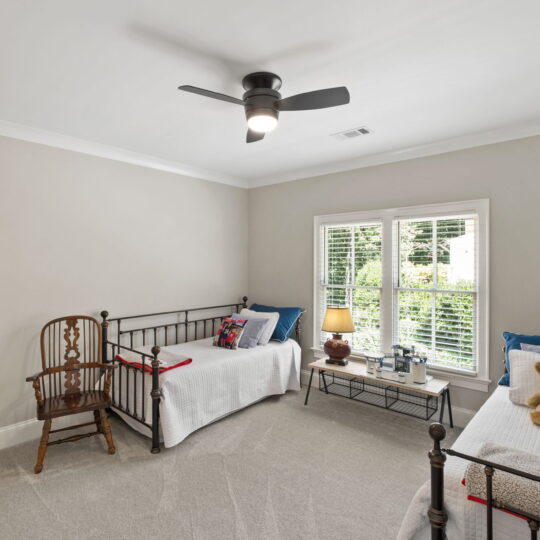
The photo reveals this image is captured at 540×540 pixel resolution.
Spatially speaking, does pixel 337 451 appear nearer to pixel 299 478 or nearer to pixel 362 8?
pixel 299 478

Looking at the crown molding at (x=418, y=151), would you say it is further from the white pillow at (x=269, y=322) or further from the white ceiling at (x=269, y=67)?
the white pillow at (x=269, y=322)

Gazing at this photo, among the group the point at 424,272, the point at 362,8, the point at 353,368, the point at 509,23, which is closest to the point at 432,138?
the point at 424,272

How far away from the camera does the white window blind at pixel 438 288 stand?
323cm

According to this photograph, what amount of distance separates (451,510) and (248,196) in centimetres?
414

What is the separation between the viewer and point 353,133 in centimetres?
312

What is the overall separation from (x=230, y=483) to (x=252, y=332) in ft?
5.34

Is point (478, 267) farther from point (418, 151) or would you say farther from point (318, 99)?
point (318, 99)

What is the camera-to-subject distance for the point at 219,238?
15.0ft

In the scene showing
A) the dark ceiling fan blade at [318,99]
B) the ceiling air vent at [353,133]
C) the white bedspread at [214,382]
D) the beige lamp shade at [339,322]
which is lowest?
the white bedspread at [214,382]

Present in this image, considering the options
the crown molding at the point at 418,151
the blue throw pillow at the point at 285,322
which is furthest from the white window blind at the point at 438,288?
the blue throw pillow at the point at 285,322

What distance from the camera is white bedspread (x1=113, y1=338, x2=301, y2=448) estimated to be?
9.41ft

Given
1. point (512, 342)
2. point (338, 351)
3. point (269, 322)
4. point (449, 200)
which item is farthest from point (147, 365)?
point (449, 200)

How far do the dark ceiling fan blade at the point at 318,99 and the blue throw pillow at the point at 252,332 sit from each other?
2.36 meters

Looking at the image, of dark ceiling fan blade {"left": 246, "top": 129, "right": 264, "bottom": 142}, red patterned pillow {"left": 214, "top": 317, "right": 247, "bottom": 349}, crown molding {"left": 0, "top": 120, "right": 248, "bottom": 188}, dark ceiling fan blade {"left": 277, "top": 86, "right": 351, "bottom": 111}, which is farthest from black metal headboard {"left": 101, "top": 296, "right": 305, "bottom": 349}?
dark ceiling fan blade {"left": 277, "top": 86, "right": 351, "bottom": 111}
